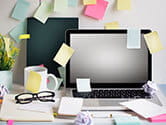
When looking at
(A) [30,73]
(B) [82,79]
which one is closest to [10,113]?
(A) [30,73]

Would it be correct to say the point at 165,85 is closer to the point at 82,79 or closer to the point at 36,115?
the point at 82,79

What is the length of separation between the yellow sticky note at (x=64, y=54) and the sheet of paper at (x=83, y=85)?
9 centimetres

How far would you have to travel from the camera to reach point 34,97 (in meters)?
1.30

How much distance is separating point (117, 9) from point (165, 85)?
0.39 meters

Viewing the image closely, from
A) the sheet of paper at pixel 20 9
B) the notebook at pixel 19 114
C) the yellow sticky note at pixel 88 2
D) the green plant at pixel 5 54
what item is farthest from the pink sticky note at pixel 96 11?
the notebook at pixel 19 114

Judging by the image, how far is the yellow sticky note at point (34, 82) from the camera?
1.37 metres

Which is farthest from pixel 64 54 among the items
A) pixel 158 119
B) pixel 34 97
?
pixel 158 119

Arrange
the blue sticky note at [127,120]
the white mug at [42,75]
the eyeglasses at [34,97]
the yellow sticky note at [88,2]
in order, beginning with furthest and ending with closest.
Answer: the yellow sticky note at [88,2], the white mug at [42,75], the eyeglasses at [34,97], the blue sticky note at [127,120]

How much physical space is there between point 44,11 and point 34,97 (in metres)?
0.42

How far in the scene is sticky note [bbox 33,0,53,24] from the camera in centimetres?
154

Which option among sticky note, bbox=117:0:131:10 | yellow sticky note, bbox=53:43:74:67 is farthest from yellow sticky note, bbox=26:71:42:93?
sticky note, bbox=117:0:131:10

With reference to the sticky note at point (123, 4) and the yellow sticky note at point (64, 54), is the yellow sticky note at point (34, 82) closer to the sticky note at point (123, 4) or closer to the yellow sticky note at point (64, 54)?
the yellow sticky note at point (64, 54)

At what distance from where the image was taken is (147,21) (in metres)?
1.57

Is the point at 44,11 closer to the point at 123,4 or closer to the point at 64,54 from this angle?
the point at 64,54
